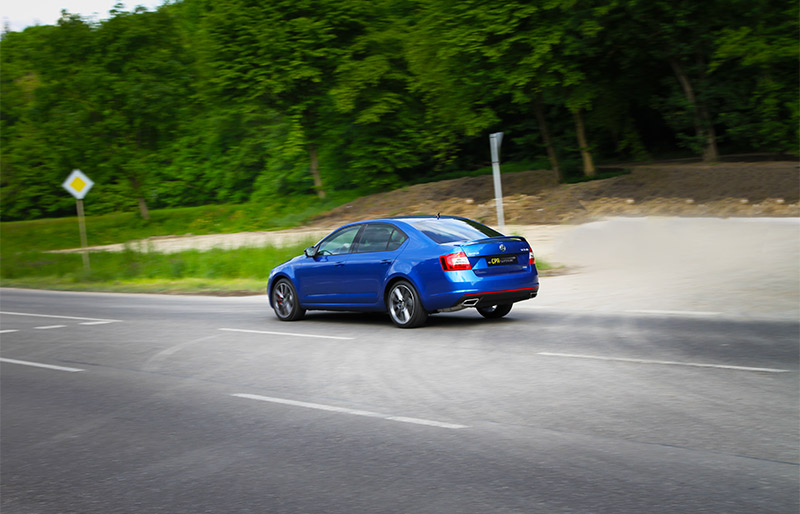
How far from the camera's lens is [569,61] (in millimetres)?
40938

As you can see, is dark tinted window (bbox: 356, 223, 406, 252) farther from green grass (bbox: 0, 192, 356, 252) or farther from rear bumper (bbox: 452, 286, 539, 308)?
green grass (bbox: 0, 192, 356, 252)

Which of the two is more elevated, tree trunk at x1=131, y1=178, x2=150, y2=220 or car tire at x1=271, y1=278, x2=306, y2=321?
tree trunk at x1=131, y1=178, x2=150, y2=220

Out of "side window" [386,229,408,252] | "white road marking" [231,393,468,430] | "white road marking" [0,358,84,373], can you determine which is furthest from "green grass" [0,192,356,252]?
"white road marking" [231,393,468,430]

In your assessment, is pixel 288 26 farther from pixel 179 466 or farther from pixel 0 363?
pixel 179 466

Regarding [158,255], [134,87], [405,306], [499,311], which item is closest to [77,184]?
[158,255]

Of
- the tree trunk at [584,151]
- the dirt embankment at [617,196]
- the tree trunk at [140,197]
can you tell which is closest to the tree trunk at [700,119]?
the dirt embankment at [617,196]

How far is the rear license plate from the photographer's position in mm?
11117

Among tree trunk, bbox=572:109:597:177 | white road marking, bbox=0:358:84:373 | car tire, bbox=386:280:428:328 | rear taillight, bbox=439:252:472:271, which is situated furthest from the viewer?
tree trunk, bbox=572:109:597:177

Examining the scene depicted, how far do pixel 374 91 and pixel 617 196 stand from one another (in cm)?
1990

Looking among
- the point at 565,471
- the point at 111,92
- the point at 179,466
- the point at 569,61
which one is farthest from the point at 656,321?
the point at 111,92

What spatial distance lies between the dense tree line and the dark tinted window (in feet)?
95.0

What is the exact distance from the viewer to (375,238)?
12.2m

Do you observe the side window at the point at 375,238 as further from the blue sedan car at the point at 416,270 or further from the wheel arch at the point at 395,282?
the wheel arch at the point at 395,282

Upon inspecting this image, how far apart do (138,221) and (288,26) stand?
58.2ft
